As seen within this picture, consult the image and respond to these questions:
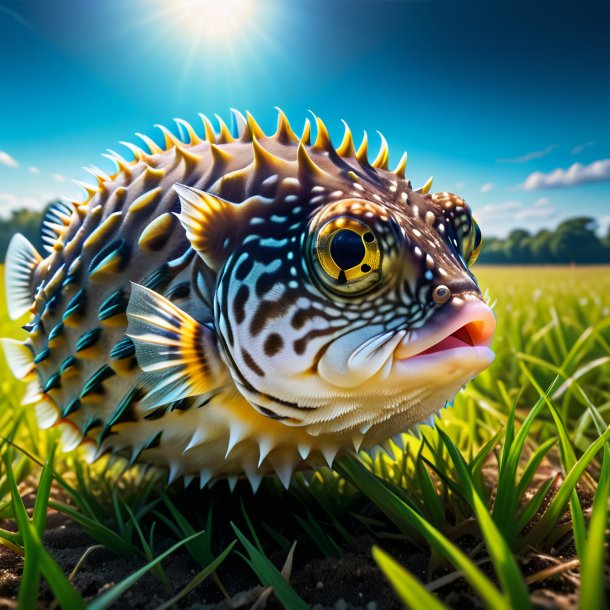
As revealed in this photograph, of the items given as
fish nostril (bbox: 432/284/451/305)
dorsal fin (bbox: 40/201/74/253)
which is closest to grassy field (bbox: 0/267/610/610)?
fish nostril (bbox: 432/284/451/305)

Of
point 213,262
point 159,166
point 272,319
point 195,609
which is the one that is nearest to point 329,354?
point 272,319

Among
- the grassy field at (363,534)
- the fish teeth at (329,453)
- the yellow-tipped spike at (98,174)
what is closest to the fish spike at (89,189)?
the yellow-tipped spike at (98,174)

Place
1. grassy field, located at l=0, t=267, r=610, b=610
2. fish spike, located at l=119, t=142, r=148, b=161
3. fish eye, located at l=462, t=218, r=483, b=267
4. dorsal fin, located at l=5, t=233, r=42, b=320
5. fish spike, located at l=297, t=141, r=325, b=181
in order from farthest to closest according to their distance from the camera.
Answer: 1. dorsal fin, located at l=5, t=233, r=42, b=320
2. fish spike, located at l=119, t=142, r=148, b=161
3. fish eye, located at l=462, t=218, r=483, b=267
4. fish spike, located at l=297, t=141, r=325, b=181
5. grassy field, located at l=0, t=267, r=610, b=610

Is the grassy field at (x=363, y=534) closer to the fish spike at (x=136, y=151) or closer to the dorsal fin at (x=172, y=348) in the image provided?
the dorsal fin at (x=172, y=348)

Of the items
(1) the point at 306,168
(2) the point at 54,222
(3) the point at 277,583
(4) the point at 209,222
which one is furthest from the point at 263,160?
(2) the point at 54,222

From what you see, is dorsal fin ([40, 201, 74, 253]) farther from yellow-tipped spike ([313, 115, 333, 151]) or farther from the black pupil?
the black pupil

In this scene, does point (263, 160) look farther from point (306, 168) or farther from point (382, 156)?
point (382, 156)
